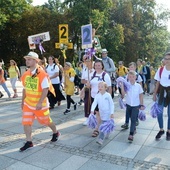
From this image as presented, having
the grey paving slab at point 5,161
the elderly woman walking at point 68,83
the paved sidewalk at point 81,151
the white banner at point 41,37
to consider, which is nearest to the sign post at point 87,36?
the elderly woman walking at point 68,83

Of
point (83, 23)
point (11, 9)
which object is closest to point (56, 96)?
point (83, 23)

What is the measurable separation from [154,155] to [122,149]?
608 millimetres

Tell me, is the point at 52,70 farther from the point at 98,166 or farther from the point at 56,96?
the point at 98,166

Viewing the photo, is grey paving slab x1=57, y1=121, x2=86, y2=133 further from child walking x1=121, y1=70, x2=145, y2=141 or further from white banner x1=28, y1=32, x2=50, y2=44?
white banner x1=28, y1=32, x2=50, y2=44

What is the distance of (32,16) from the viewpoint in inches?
1346

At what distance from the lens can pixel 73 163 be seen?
4.07m

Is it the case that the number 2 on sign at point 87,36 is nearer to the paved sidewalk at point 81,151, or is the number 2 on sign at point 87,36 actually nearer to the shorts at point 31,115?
the paved sidewalk at point 81,151

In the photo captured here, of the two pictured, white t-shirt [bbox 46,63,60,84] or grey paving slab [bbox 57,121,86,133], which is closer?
grey paving slab [bbox 57,121,86,133]

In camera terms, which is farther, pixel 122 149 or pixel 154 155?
pixel 122 149

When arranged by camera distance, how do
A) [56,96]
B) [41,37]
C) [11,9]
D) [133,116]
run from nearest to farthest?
1. [133,116]
2. [56,96]
3. [41,37]
4. [11,9]

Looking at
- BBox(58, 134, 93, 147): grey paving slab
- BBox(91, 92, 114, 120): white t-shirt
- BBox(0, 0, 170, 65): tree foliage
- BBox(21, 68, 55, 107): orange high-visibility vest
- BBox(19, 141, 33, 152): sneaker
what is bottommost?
BBox(58, 134, 93, 147): grey paving slab

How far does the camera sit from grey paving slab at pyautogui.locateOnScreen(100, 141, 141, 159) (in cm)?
444

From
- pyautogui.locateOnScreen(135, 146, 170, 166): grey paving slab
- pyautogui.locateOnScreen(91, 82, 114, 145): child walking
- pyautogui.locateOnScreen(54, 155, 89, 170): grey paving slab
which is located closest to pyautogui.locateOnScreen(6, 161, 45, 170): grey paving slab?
pyautogui.locateOnScreen(54, 155, 89, 170): grey paving slab

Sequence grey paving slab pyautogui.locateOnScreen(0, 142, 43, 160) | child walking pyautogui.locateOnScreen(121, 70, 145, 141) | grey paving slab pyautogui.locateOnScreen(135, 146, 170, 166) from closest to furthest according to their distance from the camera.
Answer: grey paving slab pyautogui.locateOnScreen(135, 146, 170, 166)
grey paving slab pyautogui.locateOnScreen(0, 142, 43, 160)
child walking pyautogui.locateOnScreen(121, 70, 145, 141)
